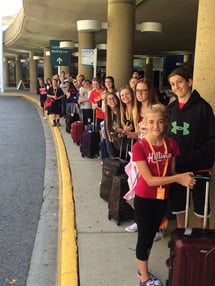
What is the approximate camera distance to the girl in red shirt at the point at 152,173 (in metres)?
2.70

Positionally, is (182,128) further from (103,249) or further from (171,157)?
(103,249)

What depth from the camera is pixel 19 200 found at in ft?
18.5

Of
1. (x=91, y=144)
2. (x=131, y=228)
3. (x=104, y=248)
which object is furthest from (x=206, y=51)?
(x=91, y=144)

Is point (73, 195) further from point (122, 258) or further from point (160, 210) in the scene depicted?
point (160, 210)

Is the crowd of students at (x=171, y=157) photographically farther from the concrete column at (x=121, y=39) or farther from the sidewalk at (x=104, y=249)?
the concrete column at (x=121, y=39)

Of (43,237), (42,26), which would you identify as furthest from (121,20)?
(42,26)

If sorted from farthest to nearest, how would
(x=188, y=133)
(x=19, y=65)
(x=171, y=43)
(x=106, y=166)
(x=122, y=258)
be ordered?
1. (x=19, y=65)
2. (x=171, y=43)
3. (x=106, y=166)
4. (x=122, y=258)
5. (x=188, y=133)

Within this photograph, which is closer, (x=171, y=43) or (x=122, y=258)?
(x=122, y=258)

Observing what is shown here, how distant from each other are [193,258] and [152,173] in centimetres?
66

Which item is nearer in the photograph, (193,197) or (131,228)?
(193,197)

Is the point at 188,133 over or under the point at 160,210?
over

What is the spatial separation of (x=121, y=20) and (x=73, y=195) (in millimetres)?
6613

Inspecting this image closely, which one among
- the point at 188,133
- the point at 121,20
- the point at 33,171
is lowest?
the point at 33,171

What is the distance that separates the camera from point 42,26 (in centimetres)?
2111
